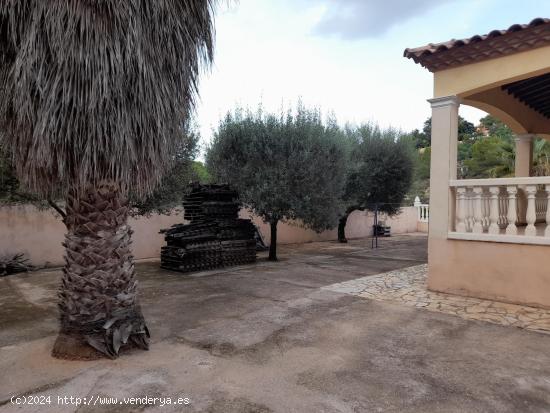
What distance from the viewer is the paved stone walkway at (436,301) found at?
16.7 feet

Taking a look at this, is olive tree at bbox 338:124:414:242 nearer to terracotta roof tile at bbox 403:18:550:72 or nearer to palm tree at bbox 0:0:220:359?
terracotta roof tile at bbox 403:18:550:72

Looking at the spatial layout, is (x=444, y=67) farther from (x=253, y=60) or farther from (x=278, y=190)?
(x=278, y=190)

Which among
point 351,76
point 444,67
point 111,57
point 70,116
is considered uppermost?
point 351,76

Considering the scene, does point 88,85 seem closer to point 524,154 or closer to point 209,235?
point 209,235

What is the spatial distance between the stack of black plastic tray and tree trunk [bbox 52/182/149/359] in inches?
188

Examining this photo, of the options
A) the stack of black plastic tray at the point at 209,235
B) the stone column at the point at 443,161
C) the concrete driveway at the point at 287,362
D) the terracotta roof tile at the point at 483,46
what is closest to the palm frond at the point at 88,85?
the concrete driveway at the point at 287,362

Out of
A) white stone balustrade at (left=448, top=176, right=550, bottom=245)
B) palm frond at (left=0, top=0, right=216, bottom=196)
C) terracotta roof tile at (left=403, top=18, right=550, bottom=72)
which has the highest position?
terracotta roof tile at (left=403, top=18, right=550, bottom=72)

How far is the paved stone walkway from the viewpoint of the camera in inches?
201

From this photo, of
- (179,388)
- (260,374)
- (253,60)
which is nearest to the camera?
(179,388)

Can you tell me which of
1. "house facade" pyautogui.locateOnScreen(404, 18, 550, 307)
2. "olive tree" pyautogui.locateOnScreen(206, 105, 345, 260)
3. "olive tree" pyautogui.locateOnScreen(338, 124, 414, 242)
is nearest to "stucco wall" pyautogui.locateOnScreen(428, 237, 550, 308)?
"house facade" pyautogui.locateOnScreen(404, 18, 550, 307)

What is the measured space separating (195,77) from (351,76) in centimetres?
800

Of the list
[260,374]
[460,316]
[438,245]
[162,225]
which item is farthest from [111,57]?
[162,225]

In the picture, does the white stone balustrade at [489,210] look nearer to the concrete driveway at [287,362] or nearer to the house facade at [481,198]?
the house facade at [481,198]

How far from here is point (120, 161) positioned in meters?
3.60
